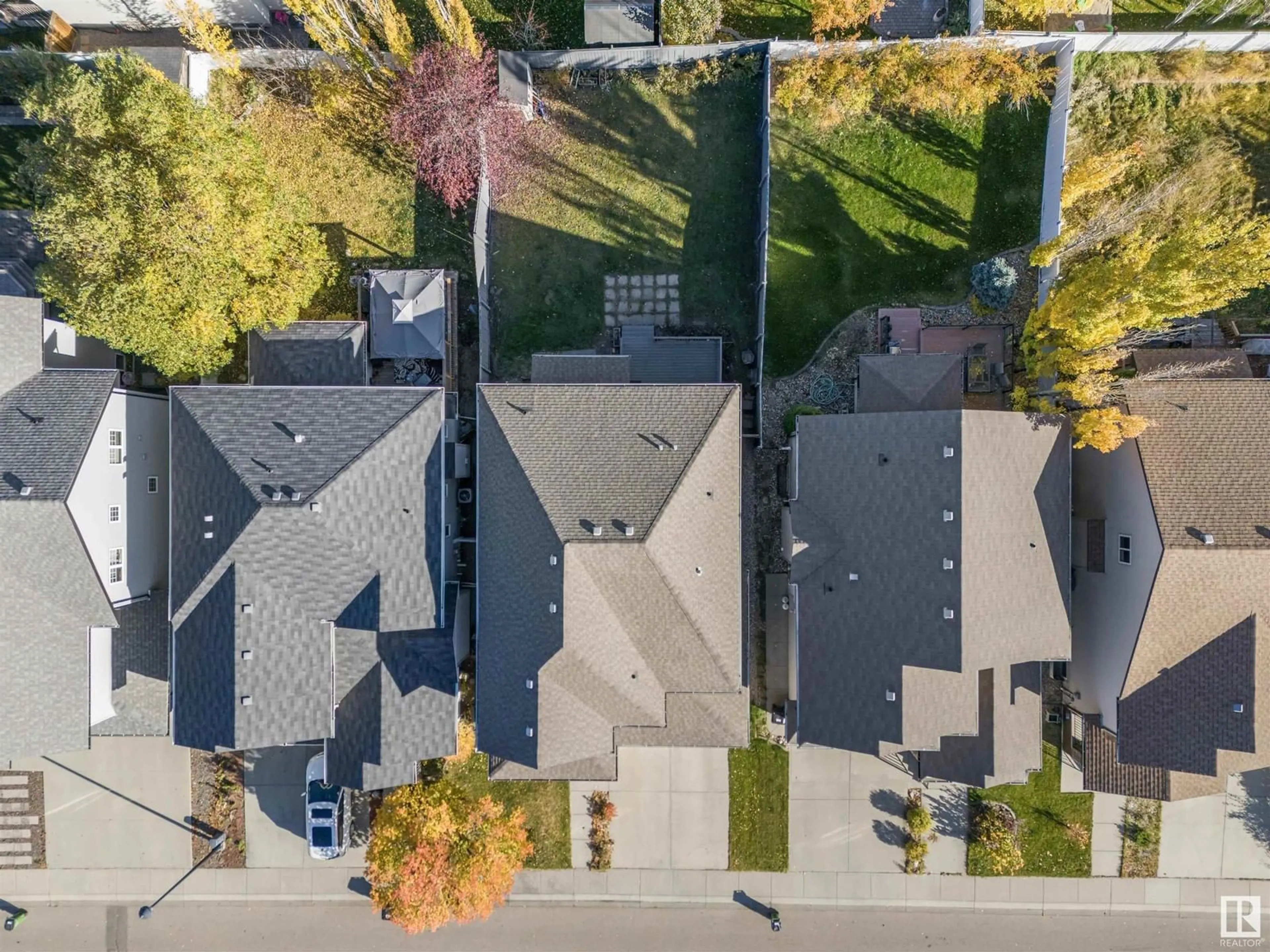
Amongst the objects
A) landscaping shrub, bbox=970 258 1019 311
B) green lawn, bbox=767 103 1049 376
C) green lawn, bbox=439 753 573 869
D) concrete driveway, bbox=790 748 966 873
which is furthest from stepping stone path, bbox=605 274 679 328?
green lawn, bbox=439 753 573 869

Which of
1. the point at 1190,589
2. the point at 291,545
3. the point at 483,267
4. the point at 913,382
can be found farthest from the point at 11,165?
the point at 1190,589

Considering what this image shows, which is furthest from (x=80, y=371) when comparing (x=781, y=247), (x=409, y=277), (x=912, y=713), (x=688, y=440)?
(x=912, y=713)

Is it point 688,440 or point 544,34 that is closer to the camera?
point 688,440

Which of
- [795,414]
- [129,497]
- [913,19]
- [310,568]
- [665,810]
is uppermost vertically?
[913,19]

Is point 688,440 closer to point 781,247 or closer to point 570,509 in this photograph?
point 570,509

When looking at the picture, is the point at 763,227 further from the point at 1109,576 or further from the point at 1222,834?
the point at 1222,834
